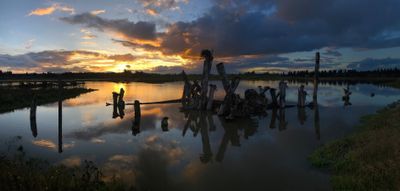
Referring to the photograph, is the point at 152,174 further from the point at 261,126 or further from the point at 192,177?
the point at 261,126

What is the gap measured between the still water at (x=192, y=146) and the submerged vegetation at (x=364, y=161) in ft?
1.90

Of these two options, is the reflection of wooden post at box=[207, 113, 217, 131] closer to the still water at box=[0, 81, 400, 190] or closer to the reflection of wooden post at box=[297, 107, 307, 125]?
the still water at box=[0, 81, 400, 190]

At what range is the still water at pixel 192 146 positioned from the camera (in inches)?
417

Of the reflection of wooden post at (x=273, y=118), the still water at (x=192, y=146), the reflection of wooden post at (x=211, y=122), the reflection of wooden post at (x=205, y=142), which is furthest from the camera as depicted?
the reflection of wooden post at (x=273, y=118)

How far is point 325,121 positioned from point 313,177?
13.0 meters

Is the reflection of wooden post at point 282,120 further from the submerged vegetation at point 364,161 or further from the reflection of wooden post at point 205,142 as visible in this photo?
the submerged vegetation at point 364,161

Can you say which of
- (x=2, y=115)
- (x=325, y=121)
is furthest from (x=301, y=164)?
(x=2, y=115)

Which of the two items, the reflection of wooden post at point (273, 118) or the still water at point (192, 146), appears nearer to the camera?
the still water at point (192, 146)

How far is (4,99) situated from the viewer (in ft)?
104

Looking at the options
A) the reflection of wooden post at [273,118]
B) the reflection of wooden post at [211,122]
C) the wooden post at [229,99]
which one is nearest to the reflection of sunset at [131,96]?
the reflection of wooden post at [211,122]

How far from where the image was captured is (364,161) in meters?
10.3

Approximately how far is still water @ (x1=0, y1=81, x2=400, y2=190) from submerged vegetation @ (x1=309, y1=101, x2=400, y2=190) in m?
0.58

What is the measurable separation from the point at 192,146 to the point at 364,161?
Answer: 7521 millimetres

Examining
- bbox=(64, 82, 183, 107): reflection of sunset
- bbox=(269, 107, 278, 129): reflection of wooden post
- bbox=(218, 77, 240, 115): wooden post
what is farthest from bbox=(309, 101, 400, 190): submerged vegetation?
bbox=(64, 82, 183, 107): reflection of sunset
